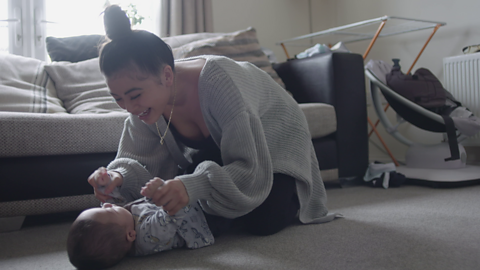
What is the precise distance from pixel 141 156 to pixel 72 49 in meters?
1.22

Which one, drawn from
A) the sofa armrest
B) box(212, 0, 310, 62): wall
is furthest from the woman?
box(212, 0, 310, 62): wall

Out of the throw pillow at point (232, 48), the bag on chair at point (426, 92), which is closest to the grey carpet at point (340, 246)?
the bag on chair at point (426, 92)

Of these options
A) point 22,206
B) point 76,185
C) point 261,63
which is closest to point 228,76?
point 76,185

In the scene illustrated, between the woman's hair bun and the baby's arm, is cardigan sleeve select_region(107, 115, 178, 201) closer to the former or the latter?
the baby's arm

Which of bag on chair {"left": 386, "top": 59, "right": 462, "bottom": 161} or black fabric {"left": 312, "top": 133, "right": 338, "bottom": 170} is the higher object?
bag on chair {"left": 386, "top": 59, "right": 462, "bottom": 161}

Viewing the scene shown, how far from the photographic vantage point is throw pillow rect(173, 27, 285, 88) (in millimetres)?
1934

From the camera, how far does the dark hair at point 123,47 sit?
0.92m

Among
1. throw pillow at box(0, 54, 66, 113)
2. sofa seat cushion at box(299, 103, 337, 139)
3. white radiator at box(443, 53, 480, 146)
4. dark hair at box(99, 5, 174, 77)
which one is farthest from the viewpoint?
white radiator at box(443, 53, 480, 146)

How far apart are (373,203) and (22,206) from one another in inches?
50.2

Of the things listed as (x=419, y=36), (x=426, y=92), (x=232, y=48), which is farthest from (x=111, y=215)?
(x=419, y=36)

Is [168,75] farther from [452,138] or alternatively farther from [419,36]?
[419,36]

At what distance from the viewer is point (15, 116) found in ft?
4.38

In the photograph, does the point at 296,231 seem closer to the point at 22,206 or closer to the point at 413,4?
the point at 22,206

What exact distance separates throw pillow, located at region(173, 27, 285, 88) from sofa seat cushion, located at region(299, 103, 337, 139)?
37 centimetres
